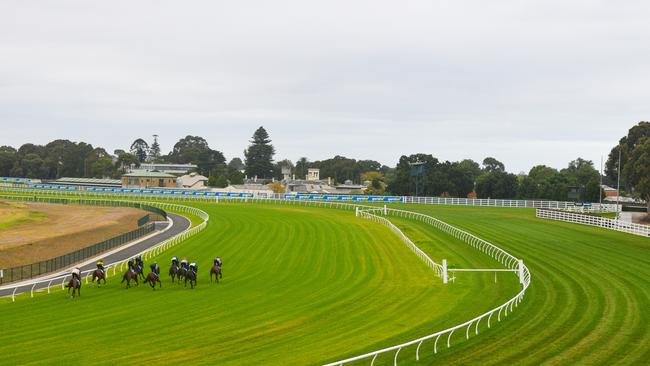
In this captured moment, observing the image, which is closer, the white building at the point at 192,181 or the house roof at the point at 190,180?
the white building at the point at 192,181

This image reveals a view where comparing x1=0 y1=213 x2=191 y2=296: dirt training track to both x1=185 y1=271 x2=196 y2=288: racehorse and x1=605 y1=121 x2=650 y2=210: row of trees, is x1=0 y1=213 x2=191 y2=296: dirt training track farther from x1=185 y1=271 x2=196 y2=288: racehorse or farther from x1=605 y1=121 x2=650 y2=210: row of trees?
x1=605 y1=121 x2=650 y2=210: row of trees

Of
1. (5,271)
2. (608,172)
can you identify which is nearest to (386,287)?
(5,271)

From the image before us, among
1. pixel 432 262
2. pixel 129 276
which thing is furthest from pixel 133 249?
pixel 432 262

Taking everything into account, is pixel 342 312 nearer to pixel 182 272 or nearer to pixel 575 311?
pixel 575 311

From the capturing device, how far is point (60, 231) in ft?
189

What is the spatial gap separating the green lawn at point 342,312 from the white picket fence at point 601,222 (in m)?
14.8

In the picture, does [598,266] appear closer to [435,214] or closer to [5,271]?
[5,271]

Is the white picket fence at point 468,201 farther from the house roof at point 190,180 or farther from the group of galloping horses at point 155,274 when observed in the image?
the group of galloping horses at point 155,274

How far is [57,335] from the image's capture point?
60.3 ft

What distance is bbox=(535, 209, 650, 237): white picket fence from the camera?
174 ft

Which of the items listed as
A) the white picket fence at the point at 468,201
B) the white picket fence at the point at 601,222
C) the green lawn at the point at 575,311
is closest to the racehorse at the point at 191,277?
the green lawn at the point at 575,311

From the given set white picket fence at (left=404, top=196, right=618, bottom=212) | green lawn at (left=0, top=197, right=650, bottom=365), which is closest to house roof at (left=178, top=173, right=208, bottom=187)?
white picket fence at (left=404, top=196, right=618, bottom=212)

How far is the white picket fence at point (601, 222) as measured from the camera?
174ft

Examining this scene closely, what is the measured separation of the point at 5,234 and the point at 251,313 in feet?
131
